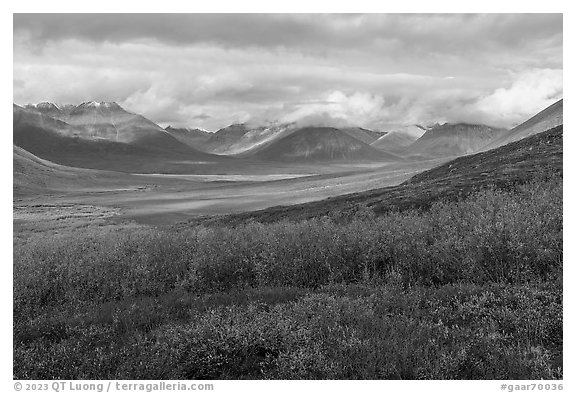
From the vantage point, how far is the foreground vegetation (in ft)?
22.6

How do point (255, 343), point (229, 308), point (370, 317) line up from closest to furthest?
1. point (255, 343)
2. point (370, 317)
3. point (229, 308)

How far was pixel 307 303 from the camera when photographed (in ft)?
30.2

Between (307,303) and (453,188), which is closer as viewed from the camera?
(307,303)

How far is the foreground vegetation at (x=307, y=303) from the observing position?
6.90 m

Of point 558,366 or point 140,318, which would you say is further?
point 140,318

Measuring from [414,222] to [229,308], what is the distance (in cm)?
804

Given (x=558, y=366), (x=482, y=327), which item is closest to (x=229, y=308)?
(x=482, y=327)

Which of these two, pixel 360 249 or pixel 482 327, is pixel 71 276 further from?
pixel 482 327

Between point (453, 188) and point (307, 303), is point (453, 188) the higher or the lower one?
the higher one

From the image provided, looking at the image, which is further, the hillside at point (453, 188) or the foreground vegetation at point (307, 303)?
the hillside at point (453, 188)

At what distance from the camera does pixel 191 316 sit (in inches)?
361

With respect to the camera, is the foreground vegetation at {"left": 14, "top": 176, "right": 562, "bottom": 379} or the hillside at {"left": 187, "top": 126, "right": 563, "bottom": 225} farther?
the hillside at {"left": 187, "top": 126, "right": 563, "bottom": 225}
